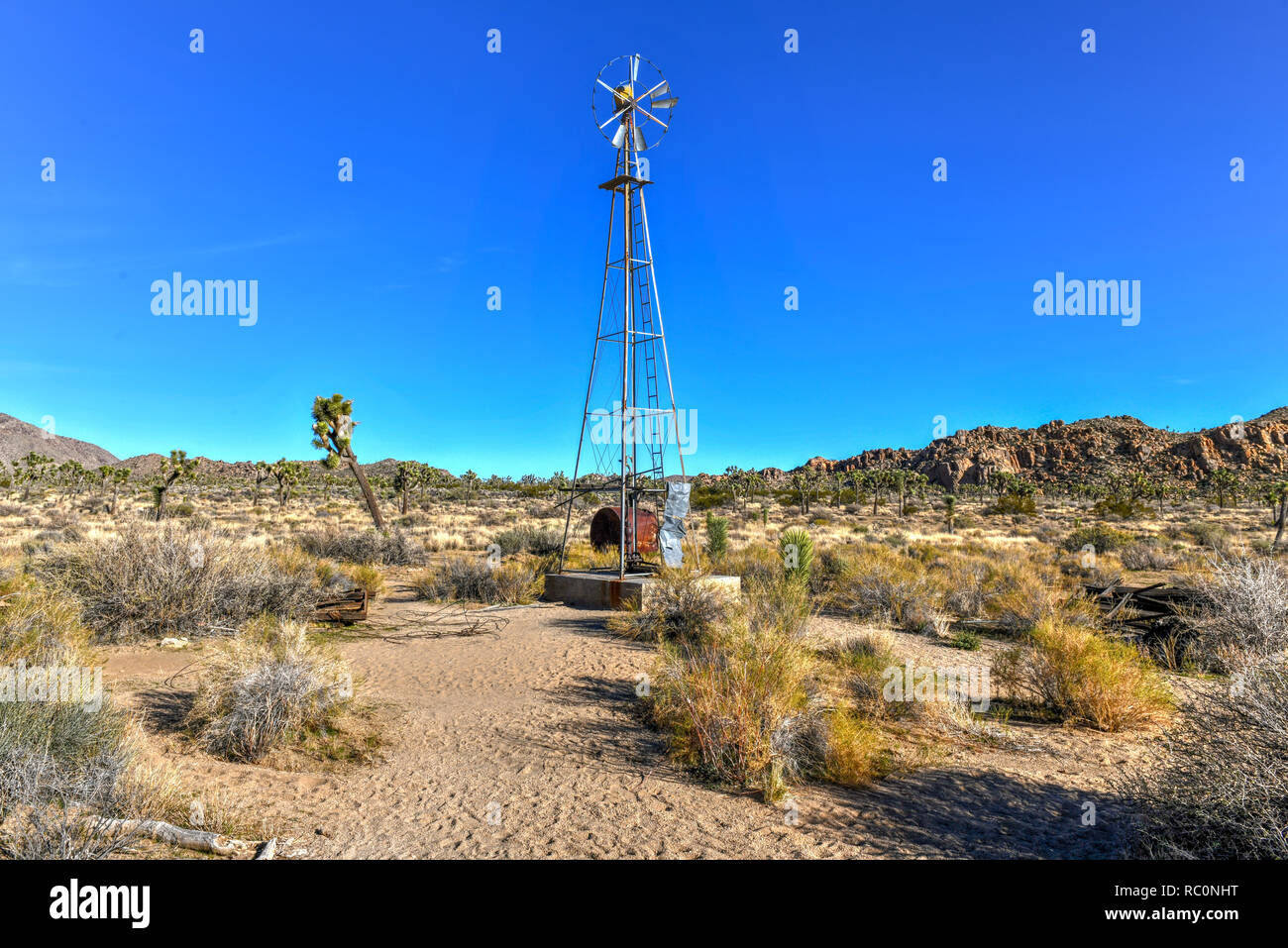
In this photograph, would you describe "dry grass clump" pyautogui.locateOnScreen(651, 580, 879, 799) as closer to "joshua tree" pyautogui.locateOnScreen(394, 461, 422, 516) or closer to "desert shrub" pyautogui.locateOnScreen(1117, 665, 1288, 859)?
"desert shrub" pyautogui.locateOnScreen(1117, 665, 1288, 859)

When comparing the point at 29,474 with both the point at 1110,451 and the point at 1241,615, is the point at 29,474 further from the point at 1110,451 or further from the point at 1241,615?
Result: the point at 1110,451

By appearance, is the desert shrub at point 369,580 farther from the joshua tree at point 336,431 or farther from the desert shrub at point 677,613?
the joshua tree at point 336,431

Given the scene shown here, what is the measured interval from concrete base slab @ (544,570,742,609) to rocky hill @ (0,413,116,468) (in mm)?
101238

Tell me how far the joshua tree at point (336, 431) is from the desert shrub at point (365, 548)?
25.2 feet

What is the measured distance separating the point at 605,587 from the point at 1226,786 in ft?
35.7

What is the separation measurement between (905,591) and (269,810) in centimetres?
1293

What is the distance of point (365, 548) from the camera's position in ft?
70.0

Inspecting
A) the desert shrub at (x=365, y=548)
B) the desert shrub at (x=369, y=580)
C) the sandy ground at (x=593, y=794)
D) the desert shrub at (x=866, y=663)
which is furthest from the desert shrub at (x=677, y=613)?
the desert shrub at (x=365, y=548)

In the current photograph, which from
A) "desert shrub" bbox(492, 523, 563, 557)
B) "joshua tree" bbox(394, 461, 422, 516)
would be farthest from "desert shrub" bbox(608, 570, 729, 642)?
"joshua tree" bbox(394, 461, 422, 516)

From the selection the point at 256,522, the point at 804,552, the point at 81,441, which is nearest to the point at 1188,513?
the point at 804,552

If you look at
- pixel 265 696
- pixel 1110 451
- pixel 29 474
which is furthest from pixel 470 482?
pixel 1110 451

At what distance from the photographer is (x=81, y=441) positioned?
11719 centimetres

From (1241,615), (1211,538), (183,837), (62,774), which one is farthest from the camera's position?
(1211,538)
